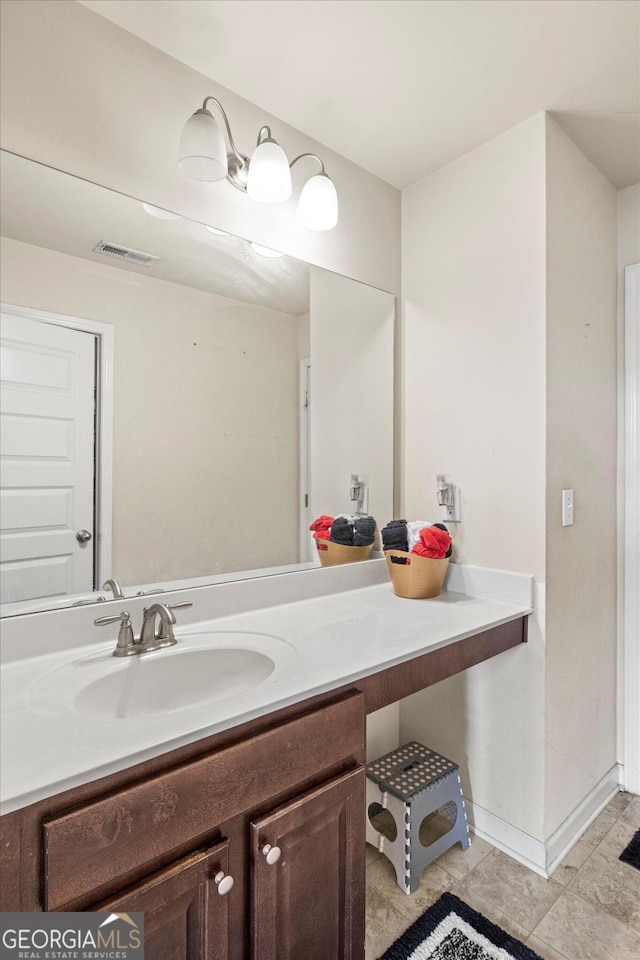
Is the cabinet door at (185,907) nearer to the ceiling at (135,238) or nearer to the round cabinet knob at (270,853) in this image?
the round cabinet knob at (270,853)

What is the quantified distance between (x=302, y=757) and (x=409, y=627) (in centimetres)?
50

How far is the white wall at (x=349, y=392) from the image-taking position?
173cm

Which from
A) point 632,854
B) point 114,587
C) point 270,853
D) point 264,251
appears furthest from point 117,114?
point 632,854

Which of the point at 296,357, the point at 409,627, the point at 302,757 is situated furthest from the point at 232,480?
the point at 302,757

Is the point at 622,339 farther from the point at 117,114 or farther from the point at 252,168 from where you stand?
the point at 117,114

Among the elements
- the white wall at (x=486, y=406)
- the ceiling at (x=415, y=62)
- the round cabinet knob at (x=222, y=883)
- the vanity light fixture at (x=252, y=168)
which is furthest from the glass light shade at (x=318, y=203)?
the round cabinet knob at (x=222, y=883)

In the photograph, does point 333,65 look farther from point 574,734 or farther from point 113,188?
point 574,734

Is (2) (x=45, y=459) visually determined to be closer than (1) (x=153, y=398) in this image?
Yes

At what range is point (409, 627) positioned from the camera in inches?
53.4

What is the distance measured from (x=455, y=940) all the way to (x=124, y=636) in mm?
1166

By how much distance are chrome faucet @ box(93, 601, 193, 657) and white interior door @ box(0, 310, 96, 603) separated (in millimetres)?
164

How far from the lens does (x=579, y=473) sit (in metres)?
1.75

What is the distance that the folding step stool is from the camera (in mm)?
1502

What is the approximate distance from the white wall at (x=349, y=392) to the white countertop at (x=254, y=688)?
0.38 m
